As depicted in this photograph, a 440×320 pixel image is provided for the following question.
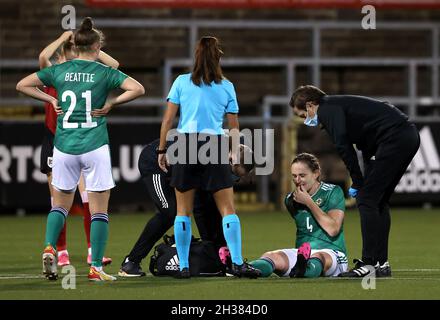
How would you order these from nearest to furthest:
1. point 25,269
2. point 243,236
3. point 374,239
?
1. point 374,239
2. point 25,269
3. point 243,236

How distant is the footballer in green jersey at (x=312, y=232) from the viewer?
9.60 meters

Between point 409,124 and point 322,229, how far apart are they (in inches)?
43.6

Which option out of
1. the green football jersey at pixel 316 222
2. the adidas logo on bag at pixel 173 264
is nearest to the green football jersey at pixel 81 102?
the adidas logo on bag at pixel 173 264

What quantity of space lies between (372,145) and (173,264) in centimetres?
188

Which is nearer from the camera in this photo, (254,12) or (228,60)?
(228,60)

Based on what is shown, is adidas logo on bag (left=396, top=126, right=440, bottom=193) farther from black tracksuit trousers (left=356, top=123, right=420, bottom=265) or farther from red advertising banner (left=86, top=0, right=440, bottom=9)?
black tracksuit trousers (left=356, top=123, right=420, bottom=265)

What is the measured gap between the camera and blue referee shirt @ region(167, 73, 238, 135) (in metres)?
9.49

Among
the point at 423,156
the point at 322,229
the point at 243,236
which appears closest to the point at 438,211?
the point at 423,156

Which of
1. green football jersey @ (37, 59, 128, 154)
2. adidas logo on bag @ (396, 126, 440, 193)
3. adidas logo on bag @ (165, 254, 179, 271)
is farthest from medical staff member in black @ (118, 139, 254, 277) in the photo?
adidas logo on bag @ (396, 126, 440, 193)

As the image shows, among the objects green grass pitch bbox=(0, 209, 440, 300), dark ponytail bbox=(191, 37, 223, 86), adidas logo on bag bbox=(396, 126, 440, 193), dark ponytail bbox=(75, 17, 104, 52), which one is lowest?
green grass pitch bbox=(0, 209, 440, 300)

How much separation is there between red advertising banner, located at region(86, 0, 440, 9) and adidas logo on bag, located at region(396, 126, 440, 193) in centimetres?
298

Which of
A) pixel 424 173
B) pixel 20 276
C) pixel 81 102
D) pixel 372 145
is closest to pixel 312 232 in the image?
pixel 372 145

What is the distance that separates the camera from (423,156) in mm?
19594

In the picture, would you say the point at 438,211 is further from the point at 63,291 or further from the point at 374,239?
the point at 63,291
